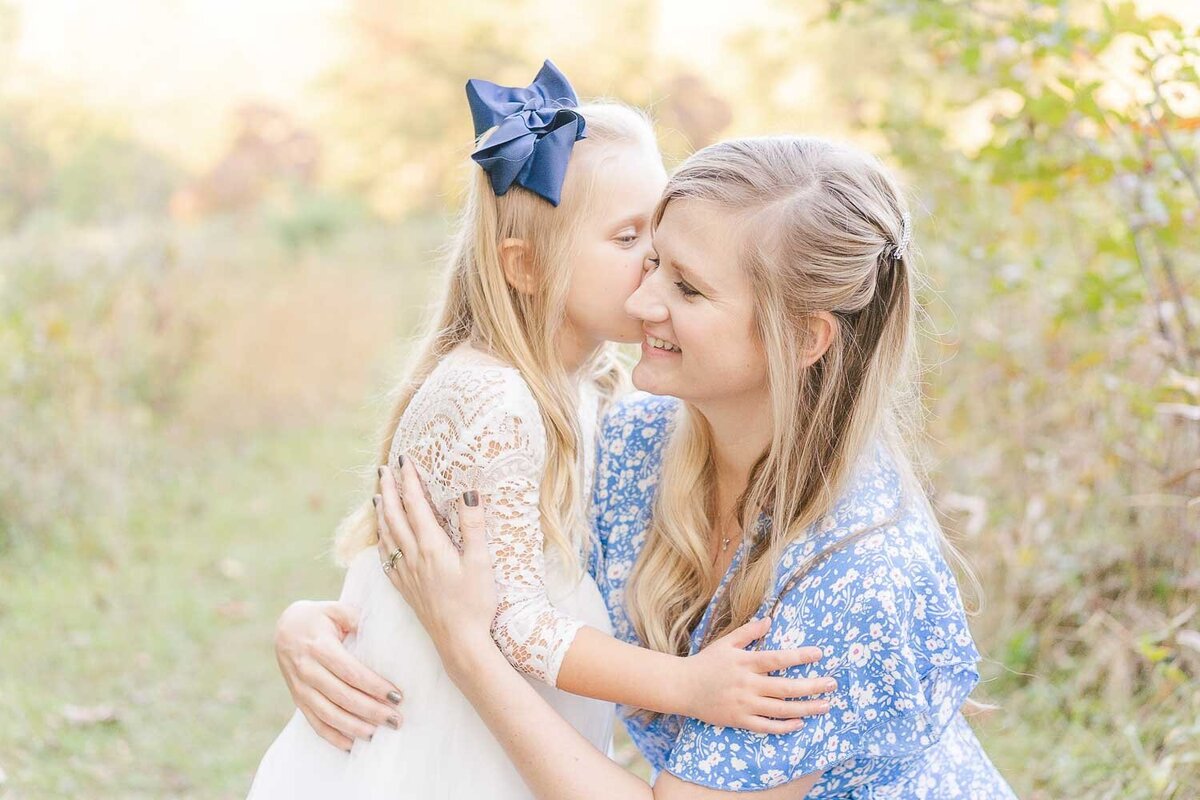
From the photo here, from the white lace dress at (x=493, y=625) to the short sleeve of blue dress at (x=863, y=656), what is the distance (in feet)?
1.17

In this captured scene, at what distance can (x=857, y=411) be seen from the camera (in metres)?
2.11

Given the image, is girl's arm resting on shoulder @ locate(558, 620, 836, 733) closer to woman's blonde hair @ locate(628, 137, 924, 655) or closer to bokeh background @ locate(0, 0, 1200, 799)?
woman's blonde hair @ locate(628, 137, 924, 655)

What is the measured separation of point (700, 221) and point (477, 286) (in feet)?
1.83

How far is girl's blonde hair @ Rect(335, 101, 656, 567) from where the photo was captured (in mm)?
2283

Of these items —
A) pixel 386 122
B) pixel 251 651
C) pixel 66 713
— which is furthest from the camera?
pixel 386 122

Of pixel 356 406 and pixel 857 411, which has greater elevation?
pixel 857 411

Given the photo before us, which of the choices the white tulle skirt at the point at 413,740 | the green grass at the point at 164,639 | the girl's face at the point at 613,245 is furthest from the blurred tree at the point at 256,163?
the white tulle skirt at the point at 413,740

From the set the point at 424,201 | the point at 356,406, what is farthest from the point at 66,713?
the point at 424,201

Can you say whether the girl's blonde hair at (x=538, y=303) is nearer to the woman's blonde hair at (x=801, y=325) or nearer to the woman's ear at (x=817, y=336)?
the woman's blonde hair at (x=801, y=325)

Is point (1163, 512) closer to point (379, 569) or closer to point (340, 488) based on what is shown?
point (379, 569)

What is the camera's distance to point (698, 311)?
2062 millimetres

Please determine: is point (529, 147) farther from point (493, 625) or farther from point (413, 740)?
point (413, 740)

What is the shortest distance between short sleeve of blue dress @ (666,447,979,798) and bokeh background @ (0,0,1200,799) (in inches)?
35.6

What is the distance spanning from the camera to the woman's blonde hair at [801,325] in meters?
2.01
